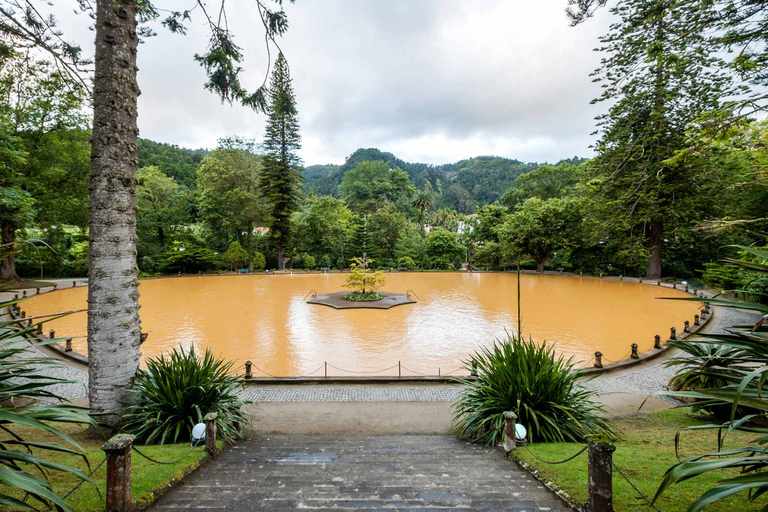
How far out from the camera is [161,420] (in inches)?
162

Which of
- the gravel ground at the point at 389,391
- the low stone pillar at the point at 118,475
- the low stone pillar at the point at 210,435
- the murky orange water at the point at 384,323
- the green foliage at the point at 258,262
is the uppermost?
the green foliage at the point at 258,262

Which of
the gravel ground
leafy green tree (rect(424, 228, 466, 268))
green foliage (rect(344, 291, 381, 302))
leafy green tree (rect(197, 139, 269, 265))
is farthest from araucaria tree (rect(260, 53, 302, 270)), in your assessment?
the gravel ground

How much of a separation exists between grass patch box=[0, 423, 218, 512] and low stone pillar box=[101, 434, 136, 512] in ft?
0.33

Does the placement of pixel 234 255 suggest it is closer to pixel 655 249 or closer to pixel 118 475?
pixel 118 475

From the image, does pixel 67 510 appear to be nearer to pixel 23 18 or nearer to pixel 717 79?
pixel 23 18

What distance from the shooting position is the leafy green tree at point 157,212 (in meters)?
26.0

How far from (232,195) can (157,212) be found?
599 centimetres

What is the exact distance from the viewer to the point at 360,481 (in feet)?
10.0

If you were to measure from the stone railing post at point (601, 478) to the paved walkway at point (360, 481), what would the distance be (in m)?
0.29

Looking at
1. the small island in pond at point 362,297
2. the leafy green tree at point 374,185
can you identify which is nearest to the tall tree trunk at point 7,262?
the small island in pond at point 362,297

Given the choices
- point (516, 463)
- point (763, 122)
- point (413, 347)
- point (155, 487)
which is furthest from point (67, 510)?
point (763, 122)

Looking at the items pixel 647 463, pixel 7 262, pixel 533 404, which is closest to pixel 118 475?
pixel 533 404

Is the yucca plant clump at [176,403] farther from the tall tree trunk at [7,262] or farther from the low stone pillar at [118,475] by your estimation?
the tall tree trunk at [7,262]

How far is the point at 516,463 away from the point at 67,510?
3.60 m
